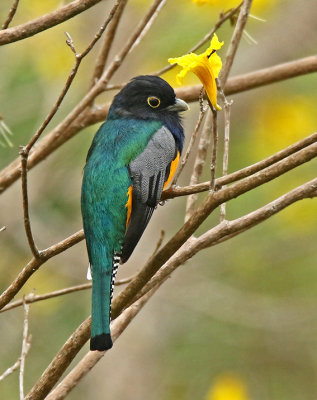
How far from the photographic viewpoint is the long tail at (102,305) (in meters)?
3.06

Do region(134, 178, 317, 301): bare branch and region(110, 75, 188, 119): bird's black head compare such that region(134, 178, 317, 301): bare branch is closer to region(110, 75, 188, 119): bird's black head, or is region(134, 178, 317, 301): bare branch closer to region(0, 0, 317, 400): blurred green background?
region(110, 75, 188, 119): bird's black head

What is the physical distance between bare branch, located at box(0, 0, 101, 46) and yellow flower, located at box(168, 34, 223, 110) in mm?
336

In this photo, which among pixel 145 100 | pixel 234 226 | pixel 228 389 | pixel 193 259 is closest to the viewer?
pixel 234 226

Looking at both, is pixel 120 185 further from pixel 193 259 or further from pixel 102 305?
pixel 193 259

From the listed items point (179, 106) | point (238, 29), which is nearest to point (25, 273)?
point (238, 29)

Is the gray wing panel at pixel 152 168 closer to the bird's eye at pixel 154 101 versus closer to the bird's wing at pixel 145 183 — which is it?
the bird's wing at pixel 145 183

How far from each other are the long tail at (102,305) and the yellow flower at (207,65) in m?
Answer: 0.88

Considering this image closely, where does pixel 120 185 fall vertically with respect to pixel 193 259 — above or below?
above

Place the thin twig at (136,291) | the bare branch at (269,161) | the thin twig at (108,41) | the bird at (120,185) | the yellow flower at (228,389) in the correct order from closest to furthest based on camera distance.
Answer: the bare branch at (269,161) < the thin twig at (136,291) < the bird at (120,185) < the thin twig at (108,41) < the yellow flower at (228,389)

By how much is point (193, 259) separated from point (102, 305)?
5.60 meters

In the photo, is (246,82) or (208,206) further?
(246,82)

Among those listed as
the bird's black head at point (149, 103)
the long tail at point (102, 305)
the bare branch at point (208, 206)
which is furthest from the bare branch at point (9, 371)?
the bird's black head at point (149, 103)

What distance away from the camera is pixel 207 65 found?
2.76 m

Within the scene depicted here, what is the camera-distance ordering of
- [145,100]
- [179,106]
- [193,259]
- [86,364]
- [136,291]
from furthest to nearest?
[193,259] < [145,100] < [179,106] < [86,364] < [136,291]
